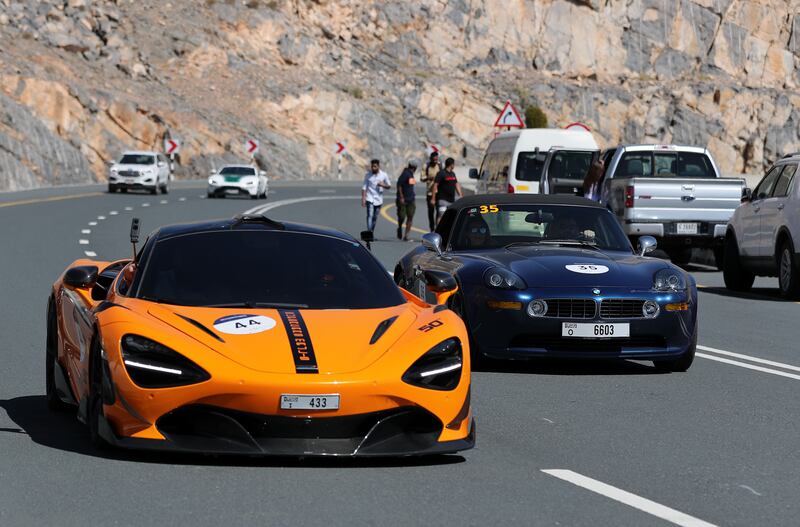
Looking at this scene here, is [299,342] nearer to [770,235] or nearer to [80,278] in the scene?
[80,278]

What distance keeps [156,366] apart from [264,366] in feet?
1.61

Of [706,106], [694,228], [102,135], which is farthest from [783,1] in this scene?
[694,228]

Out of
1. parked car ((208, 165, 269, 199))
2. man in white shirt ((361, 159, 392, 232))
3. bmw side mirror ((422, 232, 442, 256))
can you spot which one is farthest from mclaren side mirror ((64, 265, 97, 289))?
parked car ((208, 165, 269, 199))

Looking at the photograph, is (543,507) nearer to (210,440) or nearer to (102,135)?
(210,440)

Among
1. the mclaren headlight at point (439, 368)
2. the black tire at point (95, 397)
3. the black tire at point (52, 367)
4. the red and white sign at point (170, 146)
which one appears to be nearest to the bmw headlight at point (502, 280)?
the black tire at point (52, 367)

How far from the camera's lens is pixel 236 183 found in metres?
54.7

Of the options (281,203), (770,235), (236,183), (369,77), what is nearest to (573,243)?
(770,235)

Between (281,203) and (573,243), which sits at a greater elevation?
(573,243)

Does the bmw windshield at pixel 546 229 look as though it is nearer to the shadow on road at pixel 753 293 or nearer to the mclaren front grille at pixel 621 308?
the mclaren front grille at pixel 621 308

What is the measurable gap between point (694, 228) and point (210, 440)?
18.0m

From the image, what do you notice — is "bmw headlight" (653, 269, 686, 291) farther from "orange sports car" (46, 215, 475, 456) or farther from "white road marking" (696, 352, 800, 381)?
"orange sports car" (46, 215, 475, 456)

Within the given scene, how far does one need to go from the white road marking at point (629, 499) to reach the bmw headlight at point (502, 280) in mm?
4025

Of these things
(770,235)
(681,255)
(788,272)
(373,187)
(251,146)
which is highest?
(770,235)

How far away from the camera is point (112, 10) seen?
90750 mm
